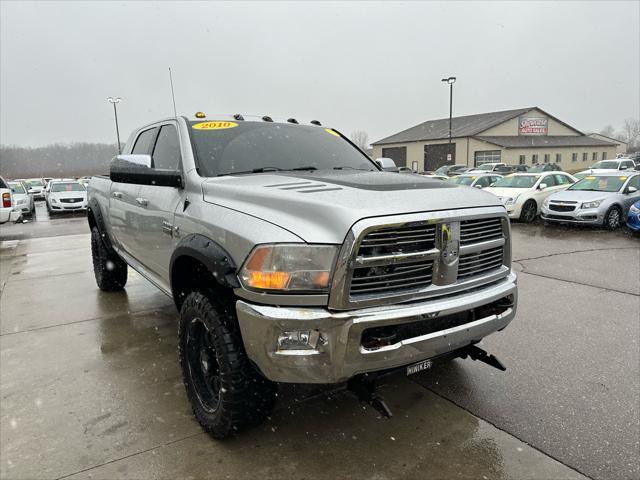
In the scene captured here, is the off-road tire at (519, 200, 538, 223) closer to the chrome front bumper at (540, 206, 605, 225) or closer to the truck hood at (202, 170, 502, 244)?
the chrome front bumper at (540, 206, 605, 225)

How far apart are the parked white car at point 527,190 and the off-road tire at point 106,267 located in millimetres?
10486

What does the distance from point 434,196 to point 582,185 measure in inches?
Answer: 465

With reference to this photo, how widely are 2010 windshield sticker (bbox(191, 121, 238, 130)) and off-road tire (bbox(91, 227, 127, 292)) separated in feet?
9.26

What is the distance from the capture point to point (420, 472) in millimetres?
2326

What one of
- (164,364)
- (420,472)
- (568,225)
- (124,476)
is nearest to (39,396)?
(164,364)

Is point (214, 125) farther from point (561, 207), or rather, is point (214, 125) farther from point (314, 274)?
point (561, 207)

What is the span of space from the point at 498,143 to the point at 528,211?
117ft

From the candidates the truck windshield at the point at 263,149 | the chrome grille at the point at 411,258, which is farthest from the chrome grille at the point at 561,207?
the chrome grille at the point at 411,258

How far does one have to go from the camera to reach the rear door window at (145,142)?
4.16 m

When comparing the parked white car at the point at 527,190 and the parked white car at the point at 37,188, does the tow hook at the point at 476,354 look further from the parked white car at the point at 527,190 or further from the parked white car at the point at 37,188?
the parked white car at the point at 37,188

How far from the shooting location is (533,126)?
5191cm

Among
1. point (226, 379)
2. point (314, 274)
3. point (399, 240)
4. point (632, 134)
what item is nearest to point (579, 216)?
point (399, 240)

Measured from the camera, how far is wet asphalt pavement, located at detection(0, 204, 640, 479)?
2.40 m

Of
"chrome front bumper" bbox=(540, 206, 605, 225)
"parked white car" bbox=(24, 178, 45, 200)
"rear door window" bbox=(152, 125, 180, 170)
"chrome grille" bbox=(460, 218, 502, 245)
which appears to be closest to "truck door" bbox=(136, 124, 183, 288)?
"rear door window" bbox=(152, 125, 180, 170)
